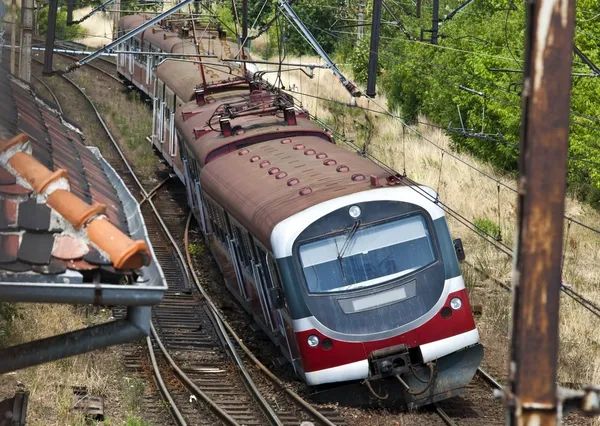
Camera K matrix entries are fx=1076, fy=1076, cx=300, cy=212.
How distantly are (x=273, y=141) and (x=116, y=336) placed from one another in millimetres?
10171

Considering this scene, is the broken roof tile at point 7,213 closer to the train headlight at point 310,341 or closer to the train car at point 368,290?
the train car at point 368,290

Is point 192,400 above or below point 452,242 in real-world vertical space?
below

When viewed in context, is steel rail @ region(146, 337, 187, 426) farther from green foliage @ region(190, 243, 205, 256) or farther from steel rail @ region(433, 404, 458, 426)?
green foliage @ region(190, 243, 205, 256)

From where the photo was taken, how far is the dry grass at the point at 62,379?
10695 mm

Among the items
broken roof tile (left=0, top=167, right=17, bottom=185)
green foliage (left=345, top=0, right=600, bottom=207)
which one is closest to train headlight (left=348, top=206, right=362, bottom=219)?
broken roof tile (left=0, top=167, right=17, bottom=185)

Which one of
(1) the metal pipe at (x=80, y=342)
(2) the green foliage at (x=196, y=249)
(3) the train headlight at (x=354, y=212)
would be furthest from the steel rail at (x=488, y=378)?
(2) the green foliage at (x=196, y=249)

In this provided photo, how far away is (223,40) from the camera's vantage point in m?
26.7

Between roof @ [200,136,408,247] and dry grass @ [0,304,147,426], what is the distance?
92.1 inches

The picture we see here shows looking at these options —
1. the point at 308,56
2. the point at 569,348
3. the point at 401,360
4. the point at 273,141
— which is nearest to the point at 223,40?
the point at 273,141

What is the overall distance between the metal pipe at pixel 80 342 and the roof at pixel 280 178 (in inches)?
244

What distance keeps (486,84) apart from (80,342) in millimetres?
20568

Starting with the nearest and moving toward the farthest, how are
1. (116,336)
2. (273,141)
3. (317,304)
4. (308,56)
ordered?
1. (116,336)
2. (317,304)
3. (273,141)
4. (308,56)

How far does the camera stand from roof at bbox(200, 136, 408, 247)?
1164cm

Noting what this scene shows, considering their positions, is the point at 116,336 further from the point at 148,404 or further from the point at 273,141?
the point at 273,141
